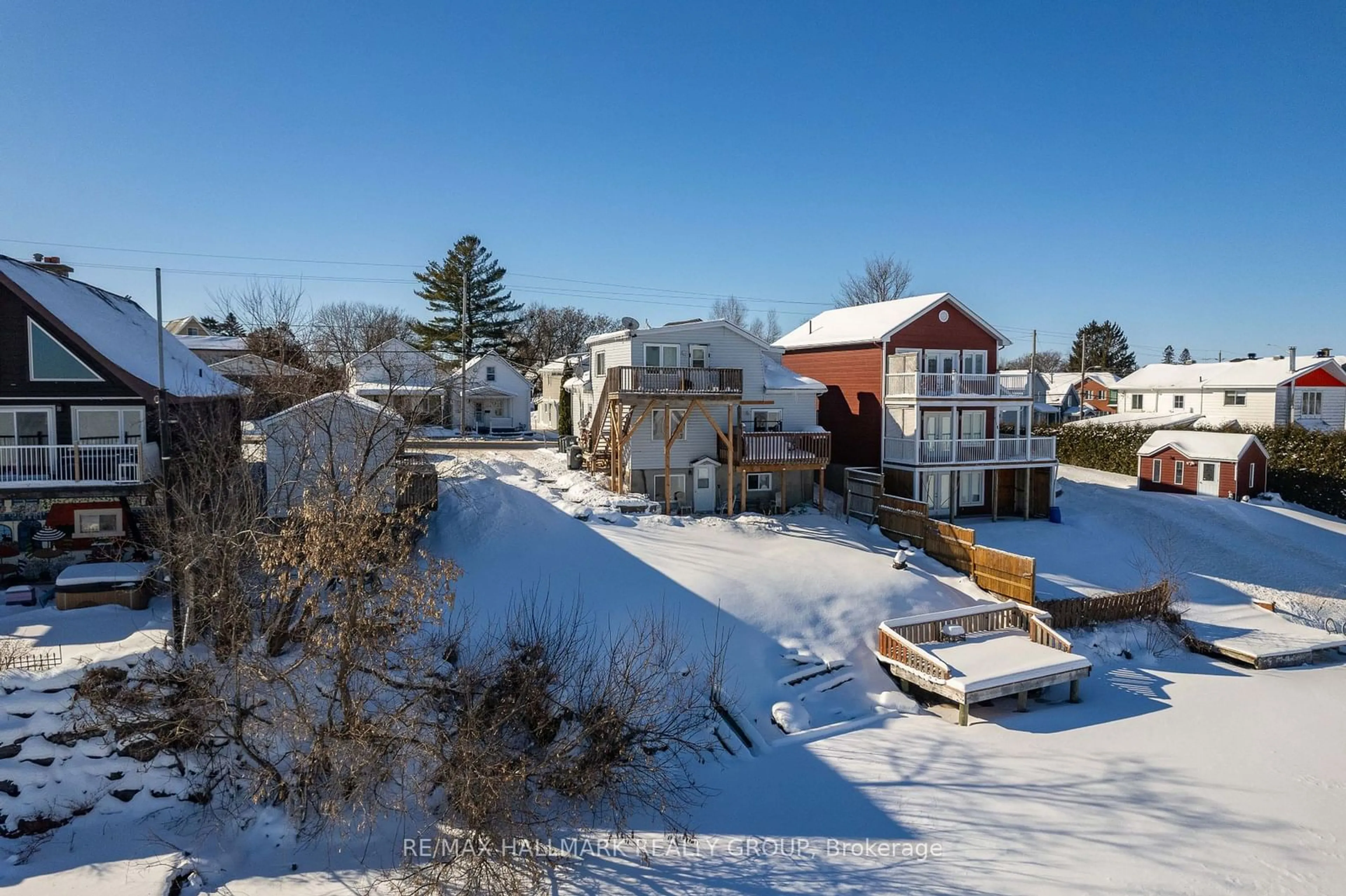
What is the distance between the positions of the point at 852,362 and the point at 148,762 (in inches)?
953

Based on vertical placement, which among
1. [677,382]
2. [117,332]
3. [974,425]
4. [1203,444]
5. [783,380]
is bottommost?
[1203,444]

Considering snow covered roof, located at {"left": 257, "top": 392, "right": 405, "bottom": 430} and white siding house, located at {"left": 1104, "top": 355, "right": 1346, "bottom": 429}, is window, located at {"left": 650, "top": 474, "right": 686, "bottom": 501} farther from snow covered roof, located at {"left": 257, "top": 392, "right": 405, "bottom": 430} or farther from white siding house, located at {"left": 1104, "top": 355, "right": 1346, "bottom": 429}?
white siding house, located at {"left": 1104, "top": 355, "right": 1346, "bottom": 429}

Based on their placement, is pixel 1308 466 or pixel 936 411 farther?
pixel 1308 466

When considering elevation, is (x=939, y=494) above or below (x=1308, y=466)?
below

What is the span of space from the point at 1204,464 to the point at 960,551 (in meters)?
19.4

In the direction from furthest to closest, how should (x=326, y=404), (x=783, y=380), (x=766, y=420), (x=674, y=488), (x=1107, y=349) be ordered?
(x=1107, y=349)
(x=783, y=380)
(x=766, y=420)
(x=674, y=488)
(x=326, y=404)

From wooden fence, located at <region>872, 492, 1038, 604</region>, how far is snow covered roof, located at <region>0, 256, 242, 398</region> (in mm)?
20605

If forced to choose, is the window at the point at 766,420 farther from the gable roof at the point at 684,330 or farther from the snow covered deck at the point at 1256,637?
the snow covered deck at the point at 1256,637

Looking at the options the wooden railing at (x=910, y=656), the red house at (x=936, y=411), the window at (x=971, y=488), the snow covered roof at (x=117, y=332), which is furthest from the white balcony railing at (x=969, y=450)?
the snow covered roof at (x=117, y=332)

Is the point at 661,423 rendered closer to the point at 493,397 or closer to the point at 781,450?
the point at 781,450

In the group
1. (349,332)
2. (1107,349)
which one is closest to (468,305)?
(349,332)

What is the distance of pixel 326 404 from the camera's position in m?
17.9

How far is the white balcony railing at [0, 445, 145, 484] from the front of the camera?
16922 millimetres

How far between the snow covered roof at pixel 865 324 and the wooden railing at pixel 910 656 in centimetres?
1367
